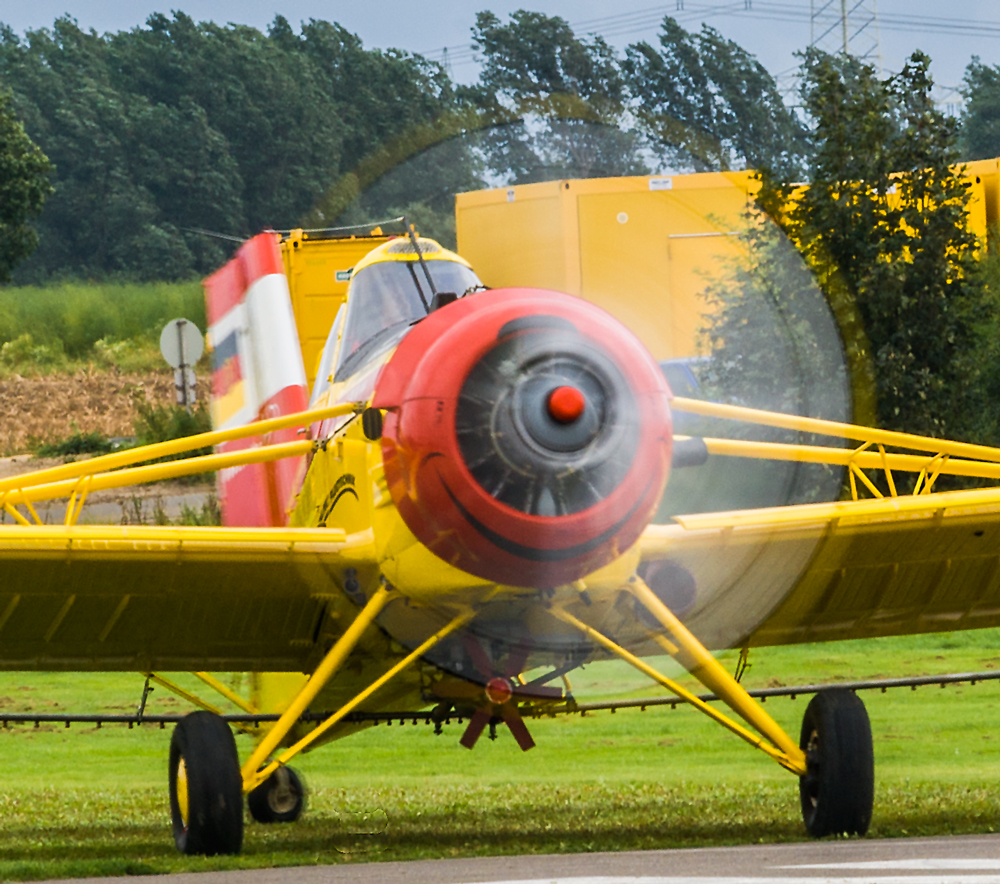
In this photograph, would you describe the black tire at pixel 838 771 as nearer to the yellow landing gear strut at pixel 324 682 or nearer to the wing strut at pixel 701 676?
the wing strut at pixel 701 676

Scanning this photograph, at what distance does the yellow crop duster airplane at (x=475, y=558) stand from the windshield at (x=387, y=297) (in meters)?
0.01

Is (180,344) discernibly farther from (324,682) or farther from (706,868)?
(706,868)

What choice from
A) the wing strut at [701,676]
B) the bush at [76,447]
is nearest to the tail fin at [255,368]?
the wing strut at [701,676]

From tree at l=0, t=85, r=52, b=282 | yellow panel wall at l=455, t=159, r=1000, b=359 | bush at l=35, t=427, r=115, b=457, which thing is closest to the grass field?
yellow panel wall at l=455, t=159, r=1000, b=359

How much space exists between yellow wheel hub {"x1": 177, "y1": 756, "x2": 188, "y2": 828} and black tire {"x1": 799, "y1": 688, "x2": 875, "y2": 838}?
8.95 feet

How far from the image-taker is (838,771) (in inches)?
264

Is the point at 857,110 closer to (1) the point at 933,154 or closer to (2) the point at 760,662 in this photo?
(1) the point at 933,154

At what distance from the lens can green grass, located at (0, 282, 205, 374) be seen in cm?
3772

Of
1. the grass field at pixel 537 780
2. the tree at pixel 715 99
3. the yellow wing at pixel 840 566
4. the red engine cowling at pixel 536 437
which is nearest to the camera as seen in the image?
the red engine cowling at pixel 536 437

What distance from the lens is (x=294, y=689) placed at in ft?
29.1

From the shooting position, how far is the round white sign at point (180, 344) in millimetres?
20109

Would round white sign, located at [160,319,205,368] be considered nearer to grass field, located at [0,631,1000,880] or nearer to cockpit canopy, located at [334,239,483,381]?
grass field, located at [0,631,1000,880]

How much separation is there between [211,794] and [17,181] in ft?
118

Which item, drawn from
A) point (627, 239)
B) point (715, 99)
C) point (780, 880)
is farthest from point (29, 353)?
point (780, 880)
